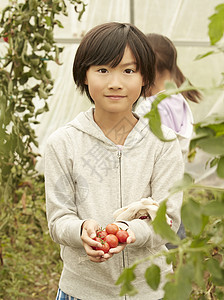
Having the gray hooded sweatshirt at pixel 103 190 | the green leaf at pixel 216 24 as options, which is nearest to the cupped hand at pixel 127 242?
the gray hooded sweatshirt at pixel 103 190

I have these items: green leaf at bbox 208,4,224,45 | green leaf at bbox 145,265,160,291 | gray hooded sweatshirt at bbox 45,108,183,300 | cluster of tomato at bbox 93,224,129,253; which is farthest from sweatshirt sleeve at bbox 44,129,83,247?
green leaf at bbox 208,4,224,45

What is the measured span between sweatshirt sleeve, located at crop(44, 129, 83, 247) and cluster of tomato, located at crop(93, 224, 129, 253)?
10 cm

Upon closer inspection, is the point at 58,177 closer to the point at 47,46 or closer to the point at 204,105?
the point at 47,46

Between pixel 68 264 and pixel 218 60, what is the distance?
144 inches

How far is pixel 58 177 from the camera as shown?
142 cm

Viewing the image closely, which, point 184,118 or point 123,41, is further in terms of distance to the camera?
point 184,118

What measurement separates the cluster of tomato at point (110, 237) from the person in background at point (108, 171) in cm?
11

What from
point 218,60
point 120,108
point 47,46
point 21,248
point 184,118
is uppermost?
point 120,108

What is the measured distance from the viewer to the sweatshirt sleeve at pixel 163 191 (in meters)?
1.33

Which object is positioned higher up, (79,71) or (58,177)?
(79,71)

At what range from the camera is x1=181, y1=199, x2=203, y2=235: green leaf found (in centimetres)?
55

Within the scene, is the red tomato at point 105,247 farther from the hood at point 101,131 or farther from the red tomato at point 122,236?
the hood at point 101,131

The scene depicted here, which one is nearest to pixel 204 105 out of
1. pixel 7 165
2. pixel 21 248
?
pixel 21 248

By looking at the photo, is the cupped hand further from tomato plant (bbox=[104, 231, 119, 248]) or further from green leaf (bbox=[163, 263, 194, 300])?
green leaf (bbox=[163, 263, 194, 300])
